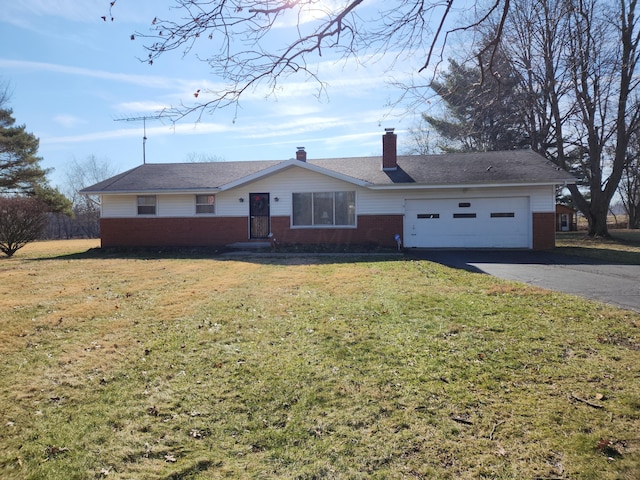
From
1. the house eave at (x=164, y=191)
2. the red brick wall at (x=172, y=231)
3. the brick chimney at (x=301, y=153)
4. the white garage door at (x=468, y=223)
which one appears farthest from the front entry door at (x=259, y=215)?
the white garage door at (x=468, y=223)

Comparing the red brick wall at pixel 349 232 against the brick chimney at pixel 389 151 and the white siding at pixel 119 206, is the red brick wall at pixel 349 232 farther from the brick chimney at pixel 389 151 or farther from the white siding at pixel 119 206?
the white siding at pixel 119 206

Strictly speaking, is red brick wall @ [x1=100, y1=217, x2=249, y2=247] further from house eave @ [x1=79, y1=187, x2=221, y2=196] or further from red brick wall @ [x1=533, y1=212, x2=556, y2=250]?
red brick wall @ [x1=533, y1=212, x2=556, y2=250]

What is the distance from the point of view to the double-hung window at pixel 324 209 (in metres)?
16.9

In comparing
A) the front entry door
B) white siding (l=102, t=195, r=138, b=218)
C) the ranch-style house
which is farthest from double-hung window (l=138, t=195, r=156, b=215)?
the front entry door

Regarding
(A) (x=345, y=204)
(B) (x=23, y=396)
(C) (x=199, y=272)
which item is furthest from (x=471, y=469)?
(A) (x=345, y=204)

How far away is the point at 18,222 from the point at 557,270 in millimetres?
19135

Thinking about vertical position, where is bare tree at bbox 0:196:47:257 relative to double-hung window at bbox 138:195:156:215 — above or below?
below

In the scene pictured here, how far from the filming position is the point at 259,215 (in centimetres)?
1752

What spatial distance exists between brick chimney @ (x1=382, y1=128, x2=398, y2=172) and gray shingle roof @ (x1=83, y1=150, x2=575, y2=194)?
318mm

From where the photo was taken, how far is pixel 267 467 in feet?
8.66

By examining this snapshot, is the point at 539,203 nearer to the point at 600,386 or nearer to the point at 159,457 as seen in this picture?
the point at 600,386

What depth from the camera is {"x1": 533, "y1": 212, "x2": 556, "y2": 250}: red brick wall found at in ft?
51.8

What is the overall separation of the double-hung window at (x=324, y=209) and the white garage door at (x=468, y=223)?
7.74 ft

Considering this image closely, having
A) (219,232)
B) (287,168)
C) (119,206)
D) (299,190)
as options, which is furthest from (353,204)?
(119,206)
